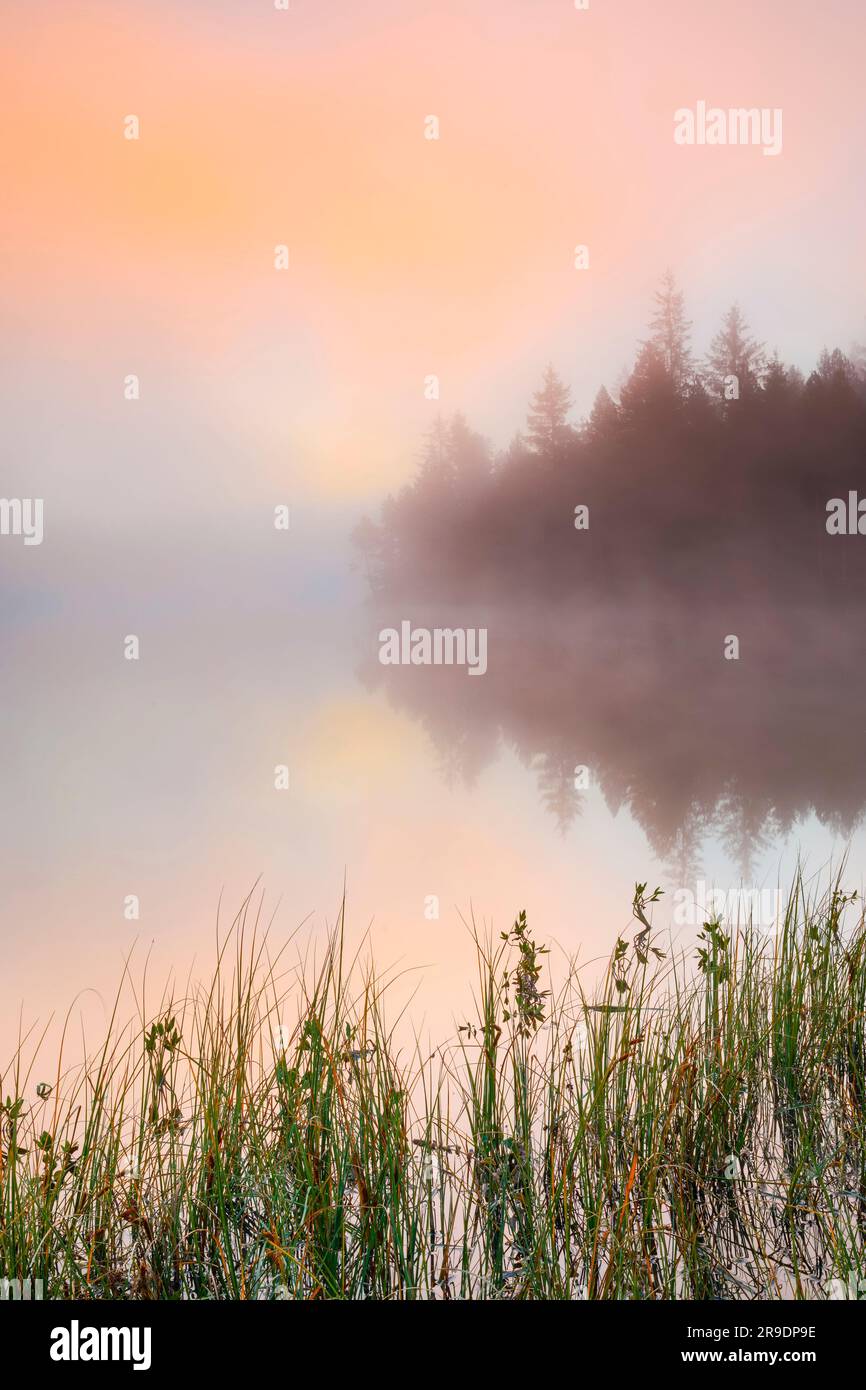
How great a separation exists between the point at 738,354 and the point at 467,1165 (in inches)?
496

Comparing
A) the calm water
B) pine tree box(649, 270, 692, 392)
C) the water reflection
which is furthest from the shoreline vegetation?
pine tree box(649, 270, 692, 392)

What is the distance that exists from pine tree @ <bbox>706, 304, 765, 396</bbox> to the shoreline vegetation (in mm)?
11420

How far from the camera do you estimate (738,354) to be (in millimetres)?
12125

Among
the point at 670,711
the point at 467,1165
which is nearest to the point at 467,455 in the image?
the point at 670,711

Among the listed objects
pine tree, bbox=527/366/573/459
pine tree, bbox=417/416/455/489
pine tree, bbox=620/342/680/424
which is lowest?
pine tree, bbox=417/416/455/489

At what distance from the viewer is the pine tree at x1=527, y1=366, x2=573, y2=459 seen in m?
12.5

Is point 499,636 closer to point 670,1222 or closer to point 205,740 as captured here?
point 205,740

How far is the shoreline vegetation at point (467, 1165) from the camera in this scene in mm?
1615

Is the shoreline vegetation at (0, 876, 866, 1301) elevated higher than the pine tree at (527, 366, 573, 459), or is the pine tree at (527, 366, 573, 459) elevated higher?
the pine tree at (527, 366, 573, 459)

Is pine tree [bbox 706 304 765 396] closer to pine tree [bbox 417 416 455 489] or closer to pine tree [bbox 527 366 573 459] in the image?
pine tree [bbox 527 366 573 459]

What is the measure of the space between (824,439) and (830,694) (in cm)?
465

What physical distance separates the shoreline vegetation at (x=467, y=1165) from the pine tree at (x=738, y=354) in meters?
11.4

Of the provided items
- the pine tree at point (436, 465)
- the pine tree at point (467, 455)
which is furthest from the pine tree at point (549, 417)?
the pine tree at point (436, 465)
